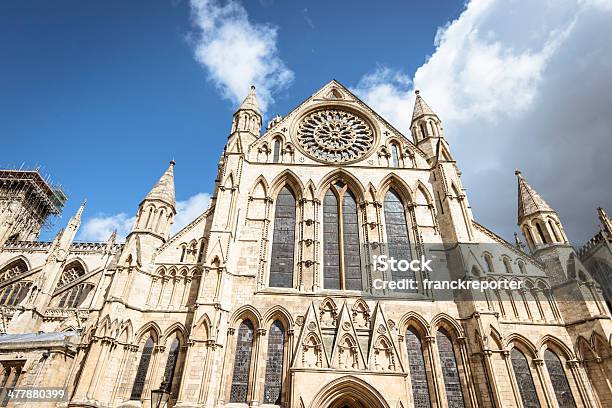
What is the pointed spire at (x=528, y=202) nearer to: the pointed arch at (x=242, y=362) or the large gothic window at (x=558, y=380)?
the large gothic window at (x=558, y=380)

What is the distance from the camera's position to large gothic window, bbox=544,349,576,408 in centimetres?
1428

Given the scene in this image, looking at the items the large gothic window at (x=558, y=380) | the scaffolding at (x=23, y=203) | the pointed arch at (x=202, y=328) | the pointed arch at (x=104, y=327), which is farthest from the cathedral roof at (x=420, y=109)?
the scaffolding at (x=23, y=203)

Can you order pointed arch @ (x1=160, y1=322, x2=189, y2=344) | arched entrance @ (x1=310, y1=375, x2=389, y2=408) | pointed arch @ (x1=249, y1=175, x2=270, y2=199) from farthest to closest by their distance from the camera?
pointed arch @ (x1=249, y1=175, x2=270, y2=199)
pointed arch @ (x1=160, y1=322, x2=189, y2=344)
arched entrance @ (x1=310, y1=375, x2=389, y2=408)

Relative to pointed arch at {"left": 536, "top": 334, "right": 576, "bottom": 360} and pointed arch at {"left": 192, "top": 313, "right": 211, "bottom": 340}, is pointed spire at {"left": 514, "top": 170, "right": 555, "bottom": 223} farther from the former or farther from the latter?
pointed arch at {"left": 192, "top": 313, "right": 211, "bottom": 340}

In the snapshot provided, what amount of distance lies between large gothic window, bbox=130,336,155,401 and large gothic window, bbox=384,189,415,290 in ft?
37.2

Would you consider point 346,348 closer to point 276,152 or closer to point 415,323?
point 415,323

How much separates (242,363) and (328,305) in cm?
436

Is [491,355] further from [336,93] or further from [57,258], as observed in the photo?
[57,258]

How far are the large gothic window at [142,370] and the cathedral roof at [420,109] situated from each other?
66.4ft

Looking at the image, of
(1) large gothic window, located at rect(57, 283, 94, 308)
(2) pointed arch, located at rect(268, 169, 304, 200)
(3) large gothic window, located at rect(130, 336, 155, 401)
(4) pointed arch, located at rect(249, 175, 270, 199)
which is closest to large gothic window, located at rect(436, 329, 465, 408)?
(2) pointed arch, located at rect(268, 169, 304, 200)

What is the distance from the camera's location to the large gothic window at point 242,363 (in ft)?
46.5

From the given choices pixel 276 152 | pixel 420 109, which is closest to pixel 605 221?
pixel 420 109

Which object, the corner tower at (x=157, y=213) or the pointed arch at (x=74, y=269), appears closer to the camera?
the corner tower at (x=157, y=213)

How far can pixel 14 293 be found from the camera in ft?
109
